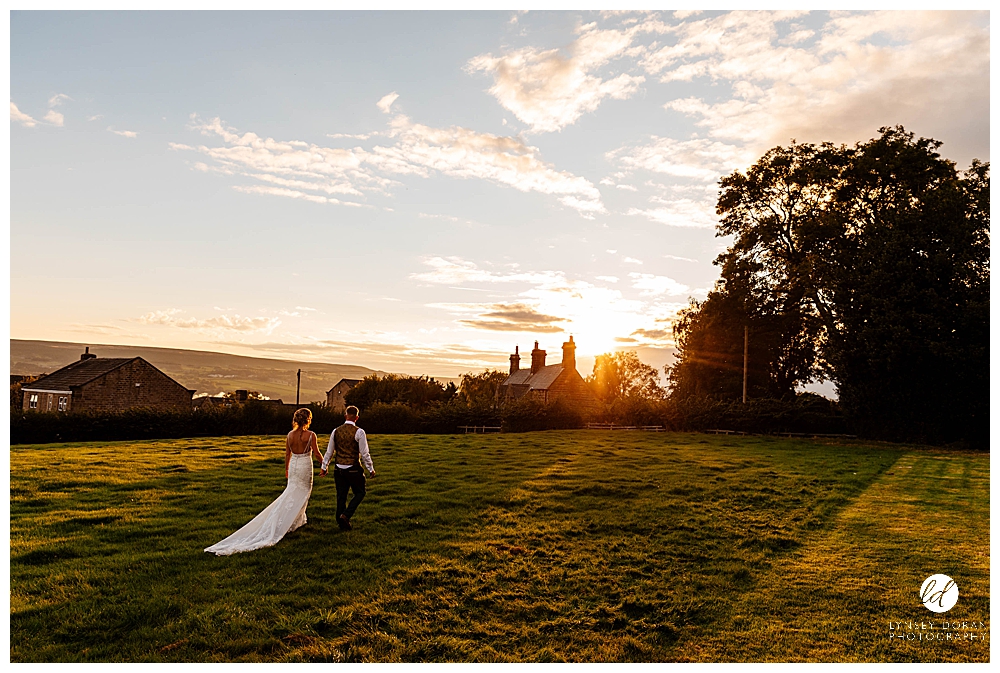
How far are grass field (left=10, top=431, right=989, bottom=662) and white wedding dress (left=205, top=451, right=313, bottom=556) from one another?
0.30 m

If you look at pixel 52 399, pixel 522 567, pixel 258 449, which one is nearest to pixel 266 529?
pixel 522 567

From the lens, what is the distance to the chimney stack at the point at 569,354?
69375 millimetres

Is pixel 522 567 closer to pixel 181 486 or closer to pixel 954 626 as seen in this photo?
pixel 954 626

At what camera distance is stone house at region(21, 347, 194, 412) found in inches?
2160

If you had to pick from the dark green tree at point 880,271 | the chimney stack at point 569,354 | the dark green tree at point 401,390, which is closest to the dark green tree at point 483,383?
the chimney stack at point 569,354

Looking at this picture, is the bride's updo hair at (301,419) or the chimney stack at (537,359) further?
the chimney stack at (537,359)

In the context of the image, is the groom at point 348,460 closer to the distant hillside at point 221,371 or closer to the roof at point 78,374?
the roof at point 78,374

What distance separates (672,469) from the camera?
2202 cm

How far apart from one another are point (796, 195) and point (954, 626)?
4071 centimetres

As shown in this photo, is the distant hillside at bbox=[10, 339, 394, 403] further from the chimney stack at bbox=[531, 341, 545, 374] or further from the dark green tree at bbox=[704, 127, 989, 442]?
the dark green tree at bbox=[704, 127, 989, 442]

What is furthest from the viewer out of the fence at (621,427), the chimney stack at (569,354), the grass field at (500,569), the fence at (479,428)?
the chimney stack at (569,354)

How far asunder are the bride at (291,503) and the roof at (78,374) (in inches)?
2039

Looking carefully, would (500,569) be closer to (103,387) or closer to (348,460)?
(348,460)

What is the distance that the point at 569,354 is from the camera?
70.0m
